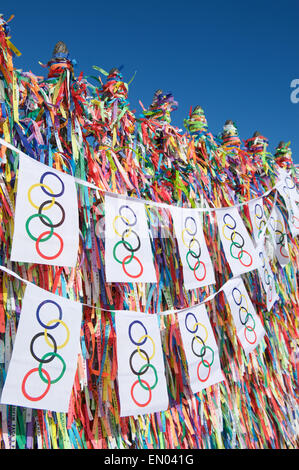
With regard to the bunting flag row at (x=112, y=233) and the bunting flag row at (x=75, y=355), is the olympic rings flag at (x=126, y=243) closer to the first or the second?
the bunting flag row at (x=112, y=233)

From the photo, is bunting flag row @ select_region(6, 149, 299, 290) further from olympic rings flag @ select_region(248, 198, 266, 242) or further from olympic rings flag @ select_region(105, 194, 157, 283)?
olympic rings flag @ select_region(248, 198, 266, 242)

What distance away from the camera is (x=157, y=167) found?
1.58 metres

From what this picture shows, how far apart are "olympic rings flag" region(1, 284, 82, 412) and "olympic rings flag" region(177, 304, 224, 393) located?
15.9 inches

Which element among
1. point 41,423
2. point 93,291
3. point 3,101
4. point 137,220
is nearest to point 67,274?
point 93,291

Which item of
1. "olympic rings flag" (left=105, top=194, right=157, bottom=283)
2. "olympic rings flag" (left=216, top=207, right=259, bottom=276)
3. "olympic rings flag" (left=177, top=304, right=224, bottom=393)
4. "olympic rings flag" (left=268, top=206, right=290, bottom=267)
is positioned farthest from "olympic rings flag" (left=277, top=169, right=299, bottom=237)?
"olympic rings flag" (left=105, top=194, right=157, bottom=283)

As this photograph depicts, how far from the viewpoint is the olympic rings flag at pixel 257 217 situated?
1809 mm

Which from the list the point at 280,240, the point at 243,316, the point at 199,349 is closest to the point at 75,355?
the point at 199,349

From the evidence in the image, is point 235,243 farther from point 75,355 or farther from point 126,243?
point 75,355

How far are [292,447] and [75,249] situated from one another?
1.48 m

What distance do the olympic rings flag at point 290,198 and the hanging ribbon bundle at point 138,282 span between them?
0.12 m

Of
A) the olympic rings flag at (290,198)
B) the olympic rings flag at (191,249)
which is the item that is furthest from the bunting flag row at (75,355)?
the olympic rings flag at (290,198)

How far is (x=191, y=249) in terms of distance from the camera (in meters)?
1.41

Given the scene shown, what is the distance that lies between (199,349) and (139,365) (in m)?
0.27

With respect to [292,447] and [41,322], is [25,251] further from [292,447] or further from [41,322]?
[292,447]
